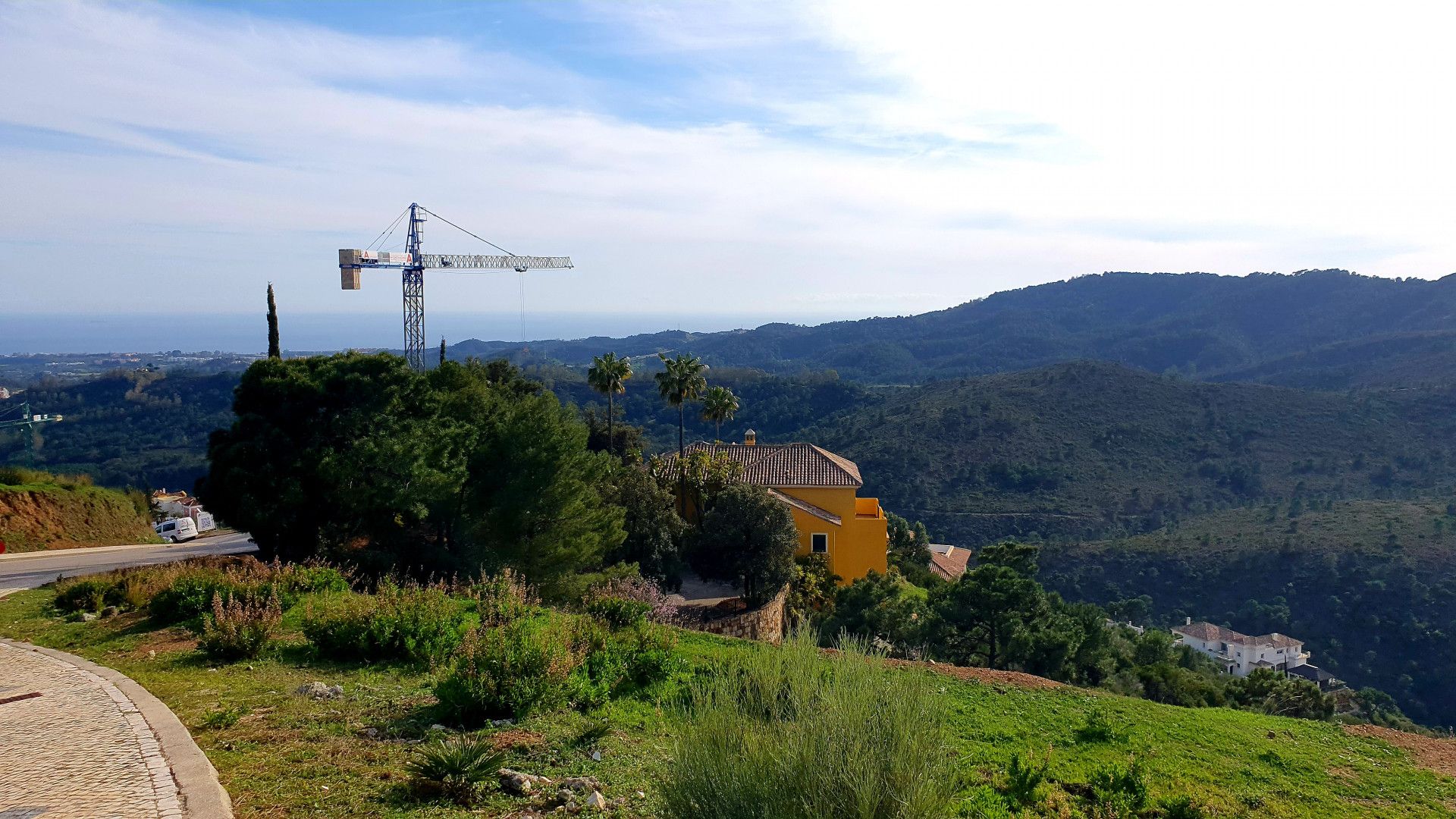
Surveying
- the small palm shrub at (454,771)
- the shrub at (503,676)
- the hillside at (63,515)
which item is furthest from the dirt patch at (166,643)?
the hillside at (63,515)

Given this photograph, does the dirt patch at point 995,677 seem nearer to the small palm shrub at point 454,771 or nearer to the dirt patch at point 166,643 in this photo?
the small palm shrub at point 454,771

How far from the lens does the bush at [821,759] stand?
3.94 metres

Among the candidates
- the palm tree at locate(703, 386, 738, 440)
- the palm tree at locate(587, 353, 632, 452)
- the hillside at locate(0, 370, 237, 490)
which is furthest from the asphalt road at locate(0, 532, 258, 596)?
the hillside at locate(0, 370, 237, 490)

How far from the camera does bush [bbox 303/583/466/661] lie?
29.2 feet

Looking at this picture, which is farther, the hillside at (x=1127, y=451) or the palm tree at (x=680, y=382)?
the hillside at (x=1127, y=451)

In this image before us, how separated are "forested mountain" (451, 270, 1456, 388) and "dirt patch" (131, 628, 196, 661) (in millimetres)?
93172

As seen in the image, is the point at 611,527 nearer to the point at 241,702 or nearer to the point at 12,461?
the point at 241,702

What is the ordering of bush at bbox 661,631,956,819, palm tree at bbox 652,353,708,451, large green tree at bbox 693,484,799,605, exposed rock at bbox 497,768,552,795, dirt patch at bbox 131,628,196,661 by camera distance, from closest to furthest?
bush at bbox 661,631,956,819 < exposed rock at bbox 497,768,552,795 < dirt patch at bbox 131,628,196,661 < large green tree at bbox 693,484,799,605 < palm tree at bbox 652,353,708,451

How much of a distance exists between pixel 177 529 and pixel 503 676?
25.7 metres

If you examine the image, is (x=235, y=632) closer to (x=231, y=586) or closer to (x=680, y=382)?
(x=231, y=586)

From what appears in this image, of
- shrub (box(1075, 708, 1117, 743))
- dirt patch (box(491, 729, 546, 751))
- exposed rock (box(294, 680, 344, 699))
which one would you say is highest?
exposed rock (box(294, 680, 344, 699))

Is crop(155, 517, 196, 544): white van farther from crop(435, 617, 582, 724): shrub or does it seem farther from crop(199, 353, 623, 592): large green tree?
crop(435, 617, 582, 724): shrub

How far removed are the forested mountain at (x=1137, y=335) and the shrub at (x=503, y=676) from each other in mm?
91148

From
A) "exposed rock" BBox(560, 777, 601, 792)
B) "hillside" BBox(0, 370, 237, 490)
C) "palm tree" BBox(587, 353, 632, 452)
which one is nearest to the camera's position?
"exposed rock" BBox(560, 777, 601, 792)
